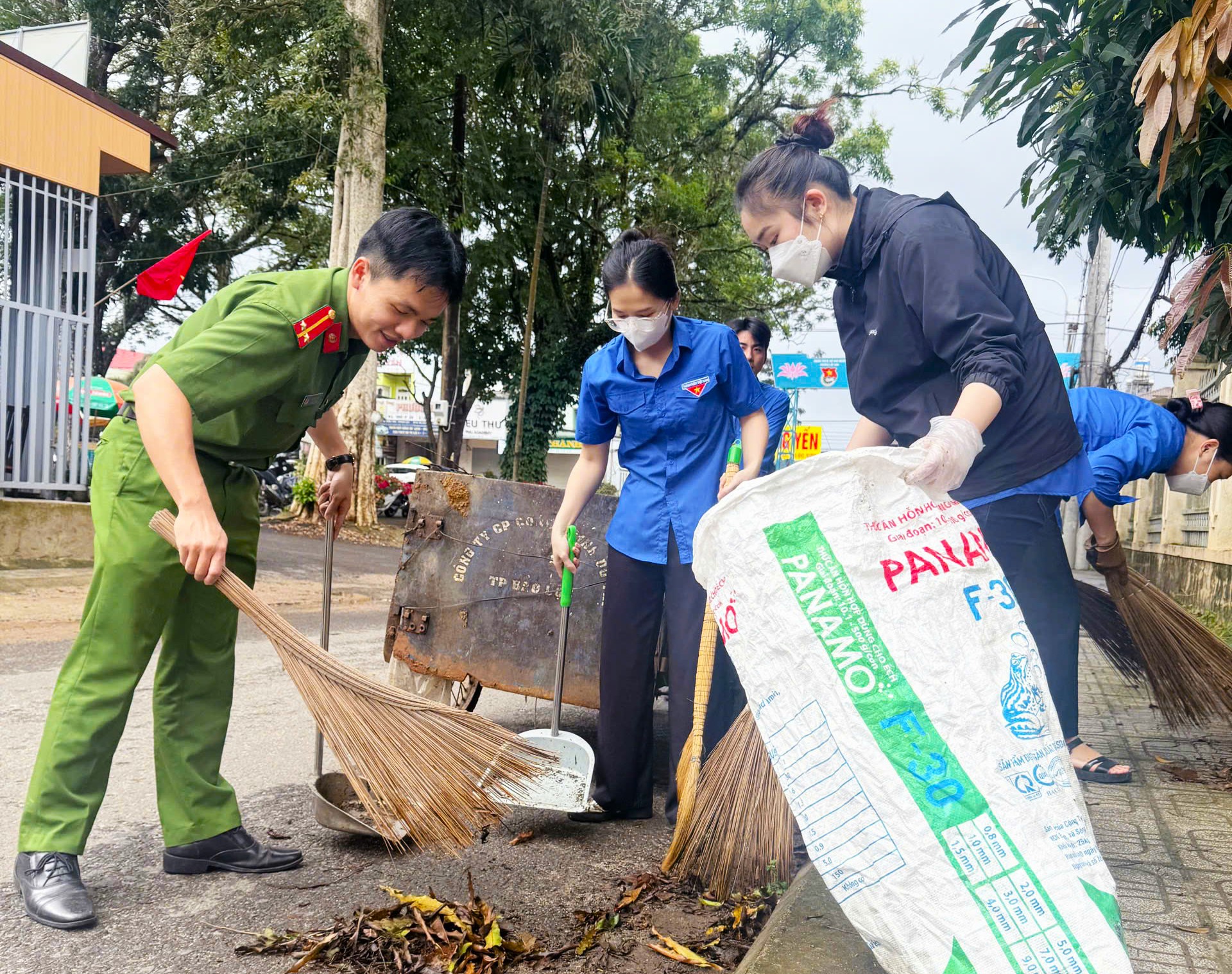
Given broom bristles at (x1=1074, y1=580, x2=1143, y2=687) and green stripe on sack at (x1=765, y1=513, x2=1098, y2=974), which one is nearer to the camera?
green stripe on sack at (x1=765, y1=513, x2=1098, y2=974)

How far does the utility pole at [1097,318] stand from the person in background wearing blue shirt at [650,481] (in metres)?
16.0

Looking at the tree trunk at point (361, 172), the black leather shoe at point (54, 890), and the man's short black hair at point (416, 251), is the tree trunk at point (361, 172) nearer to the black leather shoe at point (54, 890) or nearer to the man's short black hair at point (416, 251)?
the man's short black hair at point (416, 251)

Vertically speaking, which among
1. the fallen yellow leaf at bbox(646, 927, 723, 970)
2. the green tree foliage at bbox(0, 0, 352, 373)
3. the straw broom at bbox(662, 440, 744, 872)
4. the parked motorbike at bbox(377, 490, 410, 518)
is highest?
the green tree foliage at bbox(0, 0, 352, 373)

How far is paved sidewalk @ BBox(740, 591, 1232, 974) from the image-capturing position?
201cm

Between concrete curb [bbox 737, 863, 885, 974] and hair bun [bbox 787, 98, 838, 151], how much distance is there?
1.66 metres


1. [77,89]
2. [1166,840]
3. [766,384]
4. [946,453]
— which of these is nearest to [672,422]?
[766,384]

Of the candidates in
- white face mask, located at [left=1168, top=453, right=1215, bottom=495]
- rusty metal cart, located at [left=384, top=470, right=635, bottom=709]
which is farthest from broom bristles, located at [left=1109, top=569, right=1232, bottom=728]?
rusty metal cart, located at [left=384, top=470, right=635, bottom=709]

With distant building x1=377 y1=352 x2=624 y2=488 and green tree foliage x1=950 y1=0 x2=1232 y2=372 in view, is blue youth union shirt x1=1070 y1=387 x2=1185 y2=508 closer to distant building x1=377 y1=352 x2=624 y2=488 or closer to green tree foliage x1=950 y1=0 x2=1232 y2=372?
green tree foliage x1=950 y1=0 x2=1232 y2=372

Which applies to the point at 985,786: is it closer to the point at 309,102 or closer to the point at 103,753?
the point at 103,753

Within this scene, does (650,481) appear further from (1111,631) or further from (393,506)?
(393,506)

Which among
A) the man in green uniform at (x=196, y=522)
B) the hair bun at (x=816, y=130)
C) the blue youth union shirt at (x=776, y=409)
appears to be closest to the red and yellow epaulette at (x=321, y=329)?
the man in green uniform at (x=196, y=522)

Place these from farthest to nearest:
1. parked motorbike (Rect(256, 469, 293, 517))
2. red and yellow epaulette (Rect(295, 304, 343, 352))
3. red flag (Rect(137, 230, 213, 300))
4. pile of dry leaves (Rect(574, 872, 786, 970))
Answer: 1. parked motorbike (Rect(256, 469, 293, 517))
2. red flag (Rect(137, 230, 213, 300))
3. red and yellow epaulette (Rect(295, 304, 343, 352))
4. pile of dry leaves (Rect(574, 872, 786, 970))

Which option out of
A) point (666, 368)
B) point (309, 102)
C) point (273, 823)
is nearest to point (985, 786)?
point (666, 368)

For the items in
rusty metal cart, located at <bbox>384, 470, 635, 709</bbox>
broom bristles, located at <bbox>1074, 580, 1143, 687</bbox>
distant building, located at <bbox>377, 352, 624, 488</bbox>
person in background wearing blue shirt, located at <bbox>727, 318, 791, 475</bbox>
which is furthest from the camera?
distant building, located at <bbox>377, 352, 624, 488</bbox>
